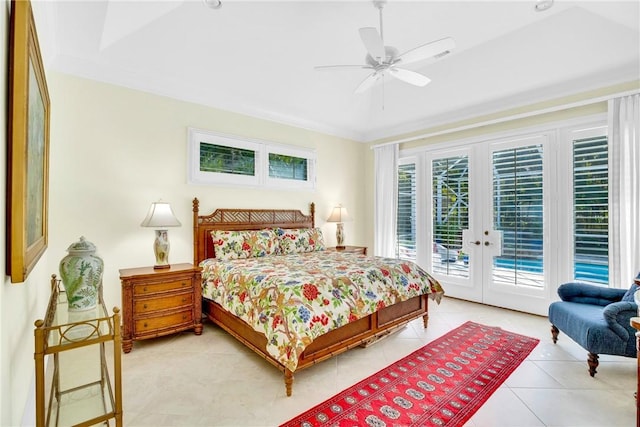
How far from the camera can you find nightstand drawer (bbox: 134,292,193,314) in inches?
116

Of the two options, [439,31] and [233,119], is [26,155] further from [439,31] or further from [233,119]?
[439,31]

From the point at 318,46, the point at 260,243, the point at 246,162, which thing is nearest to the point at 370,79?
the point at 318,46

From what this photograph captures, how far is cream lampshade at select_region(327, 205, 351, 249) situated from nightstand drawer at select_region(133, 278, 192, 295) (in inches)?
98.0

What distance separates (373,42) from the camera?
7.90 ft

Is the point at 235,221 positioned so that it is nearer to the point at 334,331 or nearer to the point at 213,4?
the point at 334,331

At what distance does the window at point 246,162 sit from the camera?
390 cm

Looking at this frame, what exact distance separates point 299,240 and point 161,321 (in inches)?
78.0

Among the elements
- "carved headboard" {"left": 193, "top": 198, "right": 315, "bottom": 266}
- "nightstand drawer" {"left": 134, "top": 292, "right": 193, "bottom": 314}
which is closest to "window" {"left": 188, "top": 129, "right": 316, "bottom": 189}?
"carved headboard" {"left": 193, "top": 198, "right": 315, "bottom": 266}

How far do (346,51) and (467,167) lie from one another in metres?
2.41

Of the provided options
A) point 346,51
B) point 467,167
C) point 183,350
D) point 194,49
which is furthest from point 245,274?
point 467,167

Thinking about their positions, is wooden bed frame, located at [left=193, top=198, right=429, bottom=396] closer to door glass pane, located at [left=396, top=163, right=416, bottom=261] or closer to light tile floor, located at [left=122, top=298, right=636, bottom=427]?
light tile floor, located at [left=122, top=298, right=636, bottom=427]

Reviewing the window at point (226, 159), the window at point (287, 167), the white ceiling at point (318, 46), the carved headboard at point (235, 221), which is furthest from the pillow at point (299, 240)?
the white ceiling at point (318, 46)

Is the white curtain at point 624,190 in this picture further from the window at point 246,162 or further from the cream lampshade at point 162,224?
the cream lampshade at point 162,224

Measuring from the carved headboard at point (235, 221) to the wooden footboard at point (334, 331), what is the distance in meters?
0.69
